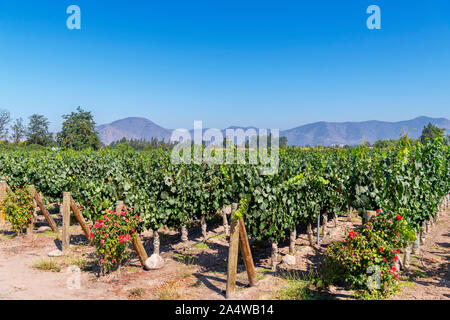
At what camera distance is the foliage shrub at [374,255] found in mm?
5227

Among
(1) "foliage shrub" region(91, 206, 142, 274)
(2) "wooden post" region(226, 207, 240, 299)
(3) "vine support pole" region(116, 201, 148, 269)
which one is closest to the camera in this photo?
(2) "wooden post" region(226, 207, 240, 299)

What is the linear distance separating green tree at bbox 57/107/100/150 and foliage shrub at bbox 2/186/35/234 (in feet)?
180

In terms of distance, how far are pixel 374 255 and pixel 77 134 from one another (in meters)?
70.1

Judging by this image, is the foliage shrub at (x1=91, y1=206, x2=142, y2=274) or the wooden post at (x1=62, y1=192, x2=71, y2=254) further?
the wooden post at (x1=62, y1=192, x2=71, y2=254)

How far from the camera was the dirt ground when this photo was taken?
231 inches

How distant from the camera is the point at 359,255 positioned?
529cm

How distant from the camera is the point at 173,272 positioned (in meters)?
7.24

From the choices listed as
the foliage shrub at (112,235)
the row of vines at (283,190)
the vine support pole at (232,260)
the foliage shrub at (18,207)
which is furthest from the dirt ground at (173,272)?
the row of vines at (283,190)

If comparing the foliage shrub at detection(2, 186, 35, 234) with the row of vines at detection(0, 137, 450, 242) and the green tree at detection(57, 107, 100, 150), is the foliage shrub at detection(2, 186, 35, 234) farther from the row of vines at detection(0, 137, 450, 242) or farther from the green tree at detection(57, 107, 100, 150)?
the green tree at detection(57, 107, 100, 150)

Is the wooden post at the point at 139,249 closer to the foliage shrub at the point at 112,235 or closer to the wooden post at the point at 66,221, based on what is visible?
the foliage shrub at the point at 112,235

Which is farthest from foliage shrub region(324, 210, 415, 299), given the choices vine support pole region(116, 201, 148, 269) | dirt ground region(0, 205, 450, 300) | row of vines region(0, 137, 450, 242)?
vine support pole region(116, 201, 148, 269)
